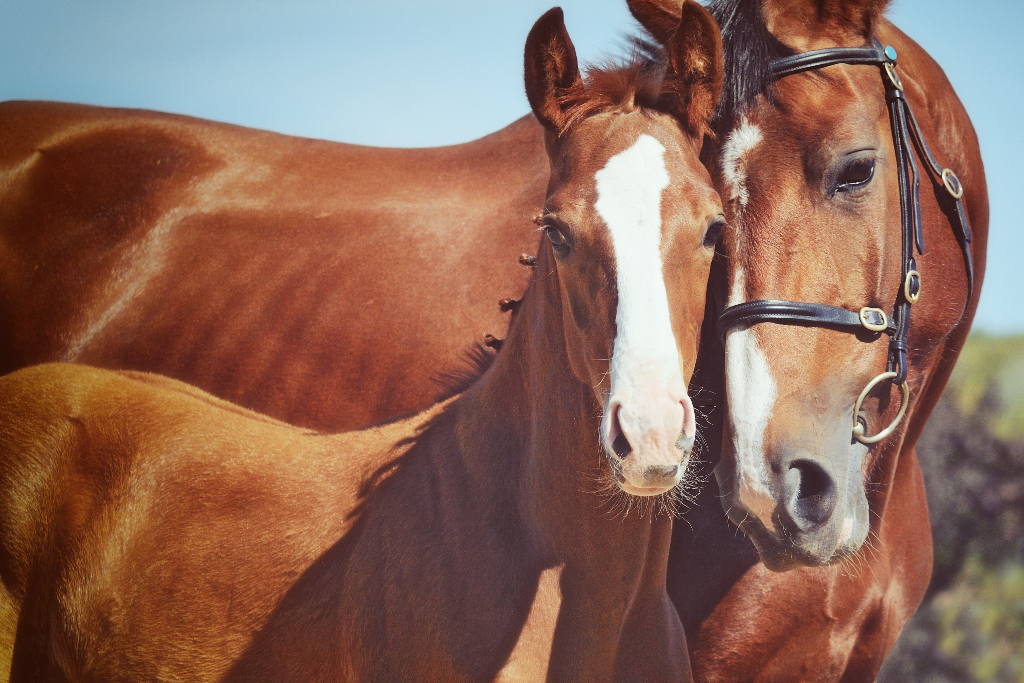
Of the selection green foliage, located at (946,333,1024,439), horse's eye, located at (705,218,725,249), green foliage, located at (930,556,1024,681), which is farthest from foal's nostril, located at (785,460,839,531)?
green foliage, located at (946,333,1024,439)

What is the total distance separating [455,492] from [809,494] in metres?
0.91

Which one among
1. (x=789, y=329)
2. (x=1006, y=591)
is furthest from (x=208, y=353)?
(x=1006, y=591)

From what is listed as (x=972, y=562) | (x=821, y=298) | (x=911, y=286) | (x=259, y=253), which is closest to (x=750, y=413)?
(x=821, y=298)

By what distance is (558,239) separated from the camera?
6.17 ft

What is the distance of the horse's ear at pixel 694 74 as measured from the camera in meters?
2.06

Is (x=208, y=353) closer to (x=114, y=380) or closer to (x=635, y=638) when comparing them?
(x=114, y=380)

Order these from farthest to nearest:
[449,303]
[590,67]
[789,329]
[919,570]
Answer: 1. [449,303]
2. [919,570]
3. [590,67]
4. [789,329]

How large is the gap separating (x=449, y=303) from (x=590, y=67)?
134cm

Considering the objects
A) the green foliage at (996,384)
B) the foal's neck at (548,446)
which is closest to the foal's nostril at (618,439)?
the foal's neck at (548,446)

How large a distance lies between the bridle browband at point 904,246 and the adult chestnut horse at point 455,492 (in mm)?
187

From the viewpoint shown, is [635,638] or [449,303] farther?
[449,303]

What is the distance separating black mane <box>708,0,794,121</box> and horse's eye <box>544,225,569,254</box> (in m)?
0.65

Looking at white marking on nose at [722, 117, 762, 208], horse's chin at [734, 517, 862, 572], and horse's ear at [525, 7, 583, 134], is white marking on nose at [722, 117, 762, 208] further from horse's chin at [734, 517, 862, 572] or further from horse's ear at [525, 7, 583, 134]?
horse's chin at [734, 517, 862, 572]

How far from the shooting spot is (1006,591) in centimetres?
671
